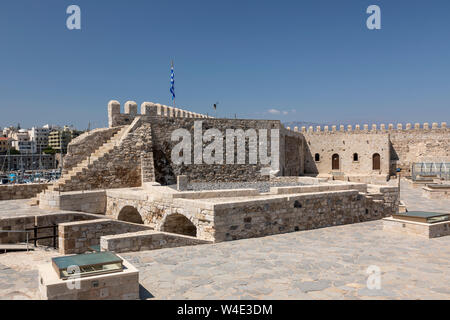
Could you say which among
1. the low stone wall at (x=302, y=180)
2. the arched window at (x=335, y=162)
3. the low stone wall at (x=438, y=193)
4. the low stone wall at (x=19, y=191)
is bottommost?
the low stone wall at (x=438, y=193)

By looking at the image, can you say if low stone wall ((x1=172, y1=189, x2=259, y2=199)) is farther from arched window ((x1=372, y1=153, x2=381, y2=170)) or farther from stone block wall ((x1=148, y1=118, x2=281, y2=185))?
arched window ((x1=372, y1=153, x2=381, y2=170))

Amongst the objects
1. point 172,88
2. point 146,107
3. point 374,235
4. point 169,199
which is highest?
point 172,88

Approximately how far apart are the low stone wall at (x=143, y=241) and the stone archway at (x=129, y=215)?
15.4 feet

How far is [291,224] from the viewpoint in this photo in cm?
1042

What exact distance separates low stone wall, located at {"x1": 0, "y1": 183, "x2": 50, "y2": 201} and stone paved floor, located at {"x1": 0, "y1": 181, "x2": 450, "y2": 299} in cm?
734

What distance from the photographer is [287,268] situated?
6.69 metres

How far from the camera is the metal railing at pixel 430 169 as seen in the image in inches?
1015

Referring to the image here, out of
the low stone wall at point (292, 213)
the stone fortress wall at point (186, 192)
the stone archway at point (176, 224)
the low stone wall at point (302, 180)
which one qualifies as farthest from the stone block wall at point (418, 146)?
the stone archway at point (176, 224)

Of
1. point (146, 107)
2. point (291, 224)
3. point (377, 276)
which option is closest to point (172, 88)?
point (146, 107)

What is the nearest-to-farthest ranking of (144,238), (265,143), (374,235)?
1. (144,238)
2. (374,235)
3. (265,143)

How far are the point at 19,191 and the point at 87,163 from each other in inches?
146

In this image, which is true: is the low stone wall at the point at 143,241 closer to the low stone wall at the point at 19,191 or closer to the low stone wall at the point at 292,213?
the low stone wall at the point at 292,213

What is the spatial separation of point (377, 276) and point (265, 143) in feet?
49.5
